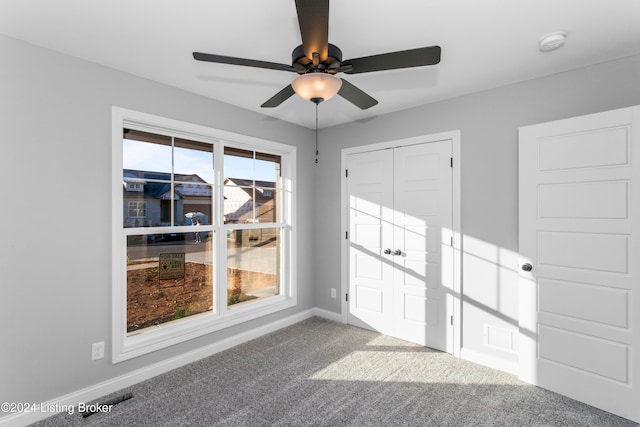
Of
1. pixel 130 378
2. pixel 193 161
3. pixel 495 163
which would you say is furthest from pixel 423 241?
pixel 130 378

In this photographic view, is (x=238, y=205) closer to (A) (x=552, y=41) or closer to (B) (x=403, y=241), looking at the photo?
(B) (x=403, y=241)

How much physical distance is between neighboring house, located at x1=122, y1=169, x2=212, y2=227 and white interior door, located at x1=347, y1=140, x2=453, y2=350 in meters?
1.81

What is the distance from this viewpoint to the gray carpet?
7.22ft

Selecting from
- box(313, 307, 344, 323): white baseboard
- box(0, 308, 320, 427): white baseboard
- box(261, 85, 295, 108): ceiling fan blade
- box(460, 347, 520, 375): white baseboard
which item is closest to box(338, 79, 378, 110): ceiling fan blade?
box(261, 85, 295, 108): ceiling fan blade

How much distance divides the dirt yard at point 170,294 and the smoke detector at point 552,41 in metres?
3.37

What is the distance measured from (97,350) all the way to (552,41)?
3.97 meters

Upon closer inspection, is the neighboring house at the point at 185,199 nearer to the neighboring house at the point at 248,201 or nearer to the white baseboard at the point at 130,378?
the neighboring house at the point at 248,201

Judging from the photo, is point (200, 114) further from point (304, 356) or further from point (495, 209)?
point (495, 209)

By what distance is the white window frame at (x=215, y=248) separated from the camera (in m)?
2.57

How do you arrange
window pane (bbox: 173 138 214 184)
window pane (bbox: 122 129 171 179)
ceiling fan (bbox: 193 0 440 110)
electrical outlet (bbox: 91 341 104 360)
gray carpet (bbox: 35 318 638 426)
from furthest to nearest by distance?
window pane (bbox: 173 138 214 184)
window pane (bbox: 122 129 171 179)
electrical outlet (bbox: 91 341 104 360)
gray carpet (bbox: 35 318 638 426)
ceiling fan (bbox: 193 0 440 110)

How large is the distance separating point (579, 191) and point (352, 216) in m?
2.26

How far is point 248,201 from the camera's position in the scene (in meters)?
3.75

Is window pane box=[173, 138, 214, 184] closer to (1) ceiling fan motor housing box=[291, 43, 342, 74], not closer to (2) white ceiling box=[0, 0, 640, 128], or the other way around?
(2) white ceiling box=[0, 0, 640, 128]

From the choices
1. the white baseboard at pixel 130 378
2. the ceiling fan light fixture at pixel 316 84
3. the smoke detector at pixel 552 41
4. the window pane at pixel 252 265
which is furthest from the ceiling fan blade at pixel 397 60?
the white baseboard at pixel 130 378
